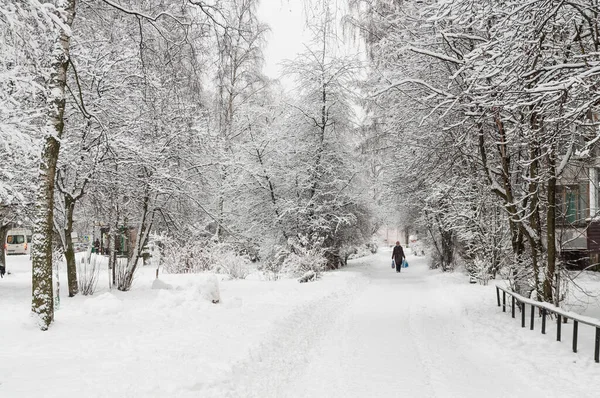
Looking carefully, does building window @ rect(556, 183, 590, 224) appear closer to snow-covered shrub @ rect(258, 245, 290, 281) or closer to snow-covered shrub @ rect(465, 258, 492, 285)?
snow-covered shrub @ rect(465, 258, 492, 285)

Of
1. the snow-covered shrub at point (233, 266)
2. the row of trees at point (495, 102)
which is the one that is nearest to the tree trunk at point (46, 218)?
the row of trees at point (495, 102)

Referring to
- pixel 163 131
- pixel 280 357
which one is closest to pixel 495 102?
pixel 280 357

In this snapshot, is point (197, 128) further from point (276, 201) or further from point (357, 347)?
point (276, 201)

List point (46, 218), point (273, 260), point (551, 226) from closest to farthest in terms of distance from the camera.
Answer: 1. point (46, 218)
2. point (551, 226)
3. point (273, 260)

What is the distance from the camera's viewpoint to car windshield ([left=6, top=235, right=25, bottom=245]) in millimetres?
40656

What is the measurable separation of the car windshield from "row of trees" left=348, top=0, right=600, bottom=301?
37.2 m

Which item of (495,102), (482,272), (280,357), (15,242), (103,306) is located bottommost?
(15,242)

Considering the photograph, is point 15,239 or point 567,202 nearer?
point 567,202

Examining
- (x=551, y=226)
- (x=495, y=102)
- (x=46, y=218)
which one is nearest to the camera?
(x=495, y=102)

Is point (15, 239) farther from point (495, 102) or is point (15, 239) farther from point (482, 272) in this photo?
point (495, 102)

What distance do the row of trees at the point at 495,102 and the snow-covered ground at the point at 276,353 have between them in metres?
2.58

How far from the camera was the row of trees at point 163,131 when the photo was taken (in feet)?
23.4

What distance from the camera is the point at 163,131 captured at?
13.2 m

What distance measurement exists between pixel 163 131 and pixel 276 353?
8453 millimetres
